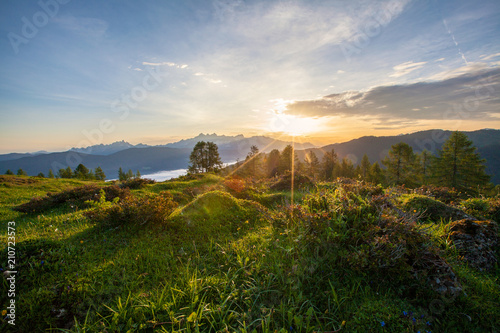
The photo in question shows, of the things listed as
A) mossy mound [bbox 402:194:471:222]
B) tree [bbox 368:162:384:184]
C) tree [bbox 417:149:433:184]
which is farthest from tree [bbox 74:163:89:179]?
tree [bbox 417:149:433:184]

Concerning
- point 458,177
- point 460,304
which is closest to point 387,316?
point 460,304

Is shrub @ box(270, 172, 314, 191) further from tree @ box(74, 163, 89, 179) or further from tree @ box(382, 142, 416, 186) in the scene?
tree @ box(74, 163, 89, 179)

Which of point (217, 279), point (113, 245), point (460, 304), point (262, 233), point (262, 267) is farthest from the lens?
point (262, 233)

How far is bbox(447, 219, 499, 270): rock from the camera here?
4021mm

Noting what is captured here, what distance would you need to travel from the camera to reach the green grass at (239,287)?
271 cm

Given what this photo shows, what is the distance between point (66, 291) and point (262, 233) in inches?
145

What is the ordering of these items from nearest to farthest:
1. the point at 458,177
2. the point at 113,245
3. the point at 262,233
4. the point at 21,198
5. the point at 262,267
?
the point at 262,267 → the point at 113,245 → the point at 262,233 → the point at 21,198 → the point at 458,177

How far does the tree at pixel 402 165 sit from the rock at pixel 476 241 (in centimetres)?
4669

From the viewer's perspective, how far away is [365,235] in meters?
3.71

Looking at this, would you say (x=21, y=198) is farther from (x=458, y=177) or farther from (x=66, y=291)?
→ (x=458, y=177)

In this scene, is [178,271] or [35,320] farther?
[178,271]

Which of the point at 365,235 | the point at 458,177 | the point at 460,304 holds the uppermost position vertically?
the point at 365,235

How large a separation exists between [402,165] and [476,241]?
4921cm

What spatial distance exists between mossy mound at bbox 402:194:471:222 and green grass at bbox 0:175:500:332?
4.69 feet
